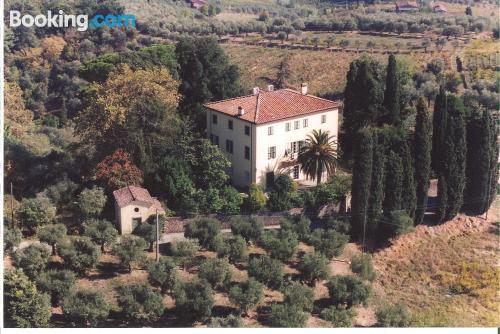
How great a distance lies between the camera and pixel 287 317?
Answer: 116 ft

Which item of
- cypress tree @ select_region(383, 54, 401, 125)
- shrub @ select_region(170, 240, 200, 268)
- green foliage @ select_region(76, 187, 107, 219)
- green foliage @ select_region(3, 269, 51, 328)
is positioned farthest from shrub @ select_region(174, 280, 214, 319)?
cypress tree @ select_region(383, 54, 401, 125)

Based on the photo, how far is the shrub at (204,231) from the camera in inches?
1735

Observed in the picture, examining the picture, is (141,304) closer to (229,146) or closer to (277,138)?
(229,146)

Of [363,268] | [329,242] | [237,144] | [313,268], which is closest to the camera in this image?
[313,268]

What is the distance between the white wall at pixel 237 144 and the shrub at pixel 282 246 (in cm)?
784

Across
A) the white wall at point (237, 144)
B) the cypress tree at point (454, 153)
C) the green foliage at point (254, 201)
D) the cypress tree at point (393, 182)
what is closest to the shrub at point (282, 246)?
the green foliage at point (254, 201)

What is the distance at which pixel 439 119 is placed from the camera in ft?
159

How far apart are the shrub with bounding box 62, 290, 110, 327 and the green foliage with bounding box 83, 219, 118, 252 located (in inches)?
240

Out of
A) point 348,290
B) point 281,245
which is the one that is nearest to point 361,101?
point 281,245

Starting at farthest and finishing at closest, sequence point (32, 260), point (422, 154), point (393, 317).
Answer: point (422, 154), point (32, 260), point (393, 317)

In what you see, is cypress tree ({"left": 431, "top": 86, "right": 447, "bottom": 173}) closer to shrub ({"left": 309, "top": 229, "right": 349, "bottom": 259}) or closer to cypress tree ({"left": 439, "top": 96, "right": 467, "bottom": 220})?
cypress tree ({"left": 439, "top": 96, "right": 467, "bottom": 220})

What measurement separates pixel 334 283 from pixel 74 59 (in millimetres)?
61140

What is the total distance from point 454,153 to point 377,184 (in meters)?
6.01

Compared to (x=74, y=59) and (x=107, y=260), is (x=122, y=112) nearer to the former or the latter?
(x=107, y=260)
